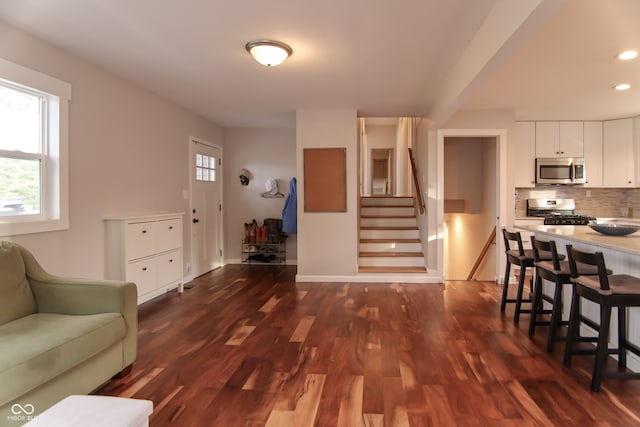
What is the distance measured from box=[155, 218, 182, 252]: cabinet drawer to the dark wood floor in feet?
2.21

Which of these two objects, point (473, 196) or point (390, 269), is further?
point (473, 196)

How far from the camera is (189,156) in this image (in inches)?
208

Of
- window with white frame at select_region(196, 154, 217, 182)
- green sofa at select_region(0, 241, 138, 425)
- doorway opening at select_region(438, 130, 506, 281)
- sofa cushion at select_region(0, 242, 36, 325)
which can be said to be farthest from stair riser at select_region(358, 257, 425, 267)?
A: sofa cushion at select_region(0, 242, 36, 325)

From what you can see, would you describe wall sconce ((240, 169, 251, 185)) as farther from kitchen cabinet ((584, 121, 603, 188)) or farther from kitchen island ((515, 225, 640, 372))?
kitchen cabinet ((584, 121, 603, 188))

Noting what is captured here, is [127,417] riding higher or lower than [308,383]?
higher

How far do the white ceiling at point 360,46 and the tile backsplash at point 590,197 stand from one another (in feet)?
5.36

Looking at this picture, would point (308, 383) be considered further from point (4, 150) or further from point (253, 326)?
point (4, 150)

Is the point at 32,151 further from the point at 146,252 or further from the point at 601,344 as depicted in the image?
the point at 601,344

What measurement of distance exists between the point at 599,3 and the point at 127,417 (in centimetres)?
328

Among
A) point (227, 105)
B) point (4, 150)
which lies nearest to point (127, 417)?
point (4, 150)

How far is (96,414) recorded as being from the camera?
0.97 meters

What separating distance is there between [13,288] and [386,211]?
548 cm

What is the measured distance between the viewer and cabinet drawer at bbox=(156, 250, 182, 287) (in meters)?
4.17

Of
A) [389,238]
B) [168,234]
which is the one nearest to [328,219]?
[389,238]
